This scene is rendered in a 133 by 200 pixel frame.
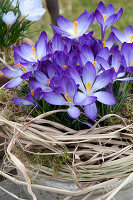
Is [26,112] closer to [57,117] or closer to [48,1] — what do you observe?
[57,117]

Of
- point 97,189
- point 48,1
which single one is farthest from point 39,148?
point 48,1

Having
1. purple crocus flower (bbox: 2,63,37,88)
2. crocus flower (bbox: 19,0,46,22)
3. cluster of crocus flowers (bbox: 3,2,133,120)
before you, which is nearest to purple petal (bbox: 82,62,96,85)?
cluster of crocus flowers (bbox: 3,2,133,120)

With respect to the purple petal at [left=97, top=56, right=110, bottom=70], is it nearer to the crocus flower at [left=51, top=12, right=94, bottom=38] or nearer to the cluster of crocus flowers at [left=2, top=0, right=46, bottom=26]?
the crocus flower at [left=51, top=12, right=94, bottom=38]

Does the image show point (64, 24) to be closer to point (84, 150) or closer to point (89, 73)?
point (89, 73)

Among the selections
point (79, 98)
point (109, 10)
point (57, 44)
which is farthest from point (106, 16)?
point (79, 98)

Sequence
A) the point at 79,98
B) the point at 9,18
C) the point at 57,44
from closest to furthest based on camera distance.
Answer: the point at 79,98
the point at 57,44
the point at 9,18
